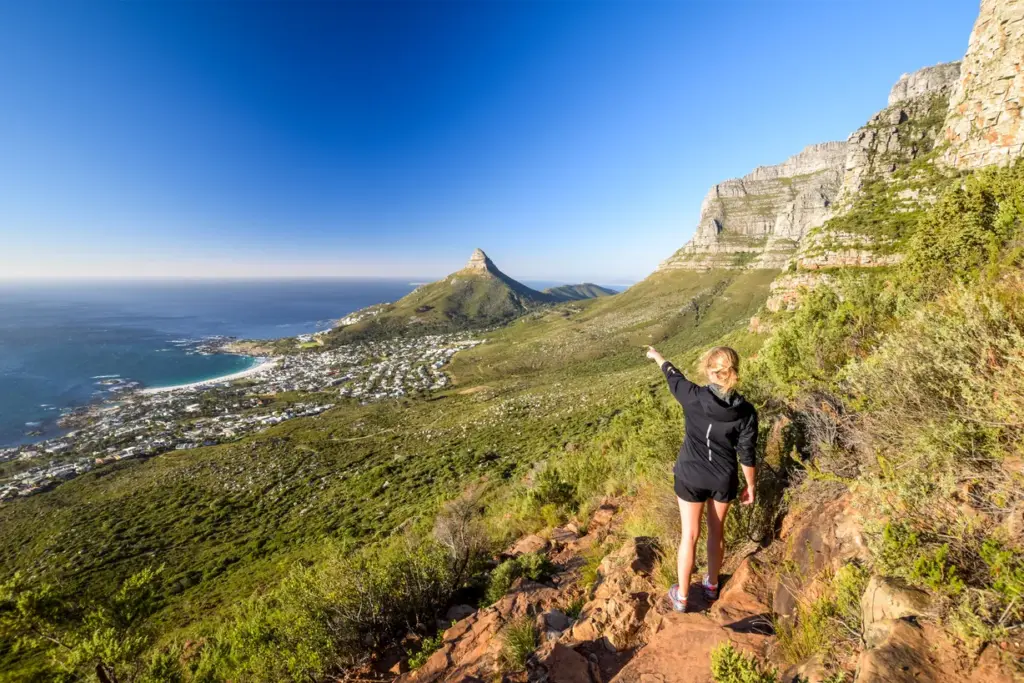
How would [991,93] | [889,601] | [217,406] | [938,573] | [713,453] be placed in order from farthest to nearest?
[217,406] → [991,93] → [713,453] → [889,601] → [938,573]

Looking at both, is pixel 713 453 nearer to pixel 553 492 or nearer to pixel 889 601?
pixel 889 601

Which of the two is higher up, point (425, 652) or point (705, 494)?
point (705, 494)

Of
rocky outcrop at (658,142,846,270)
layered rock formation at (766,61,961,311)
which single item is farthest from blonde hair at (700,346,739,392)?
rocky outcrop at (658,142,846,270)

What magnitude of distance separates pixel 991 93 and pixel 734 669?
5267 cm

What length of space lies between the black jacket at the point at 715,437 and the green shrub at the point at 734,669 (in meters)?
1.43

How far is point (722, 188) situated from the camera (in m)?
169

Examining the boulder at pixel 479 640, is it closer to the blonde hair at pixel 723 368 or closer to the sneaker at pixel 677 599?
the sneaker at pixel 677 599

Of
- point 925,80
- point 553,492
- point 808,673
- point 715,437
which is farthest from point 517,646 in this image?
point 925,80

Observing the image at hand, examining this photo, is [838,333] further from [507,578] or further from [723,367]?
[507,578]

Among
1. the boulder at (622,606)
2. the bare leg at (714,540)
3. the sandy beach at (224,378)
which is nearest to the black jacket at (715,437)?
the bare leg at (714,540)

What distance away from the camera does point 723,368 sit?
3430 mm

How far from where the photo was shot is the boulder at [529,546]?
7.63 meters

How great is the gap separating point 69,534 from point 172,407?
62.3m

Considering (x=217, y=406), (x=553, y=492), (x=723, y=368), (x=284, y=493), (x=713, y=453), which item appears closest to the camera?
(x=723, y=368)
